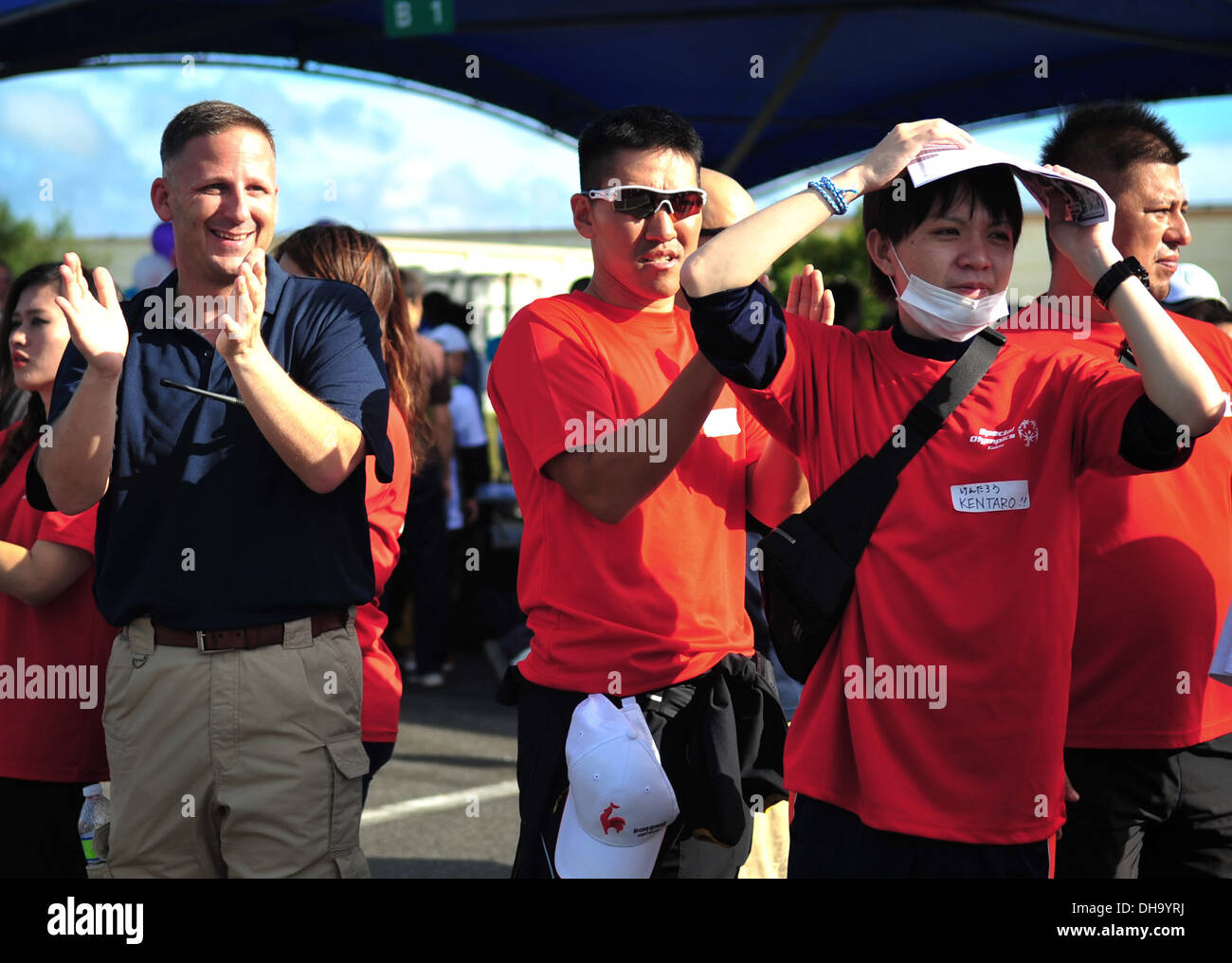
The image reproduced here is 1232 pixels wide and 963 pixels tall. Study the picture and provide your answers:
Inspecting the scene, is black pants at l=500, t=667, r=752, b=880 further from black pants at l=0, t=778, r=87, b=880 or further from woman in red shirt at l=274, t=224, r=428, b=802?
black pants at l=0, t=778, r=87, b=880

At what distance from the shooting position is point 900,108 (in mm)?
9844

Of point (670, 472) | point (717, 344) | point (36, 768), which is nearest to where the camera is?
point (717, 344)

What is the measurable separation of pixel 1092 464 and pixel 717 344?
2.61 ft

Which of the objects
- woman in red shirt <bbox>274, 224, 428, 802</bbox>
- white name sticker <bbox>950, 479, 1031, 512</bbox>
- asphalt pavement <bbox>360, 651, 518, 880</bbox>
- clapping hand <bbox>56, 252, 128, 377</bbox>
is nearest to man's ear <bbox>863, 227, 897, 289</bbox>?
white name sticker <bbox>950, 479, 1031, 512</bbox>

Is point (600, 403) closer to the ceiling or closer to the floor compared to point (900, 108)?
closer to the floor

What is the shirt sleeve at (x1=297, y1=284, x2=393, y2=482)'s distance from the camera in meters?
2.81

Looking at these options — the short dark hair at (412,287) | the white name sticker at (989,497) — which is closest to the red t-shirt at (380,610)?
the white name sticker at (989,497)

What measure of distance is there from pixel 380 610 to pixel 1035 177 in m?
1.98

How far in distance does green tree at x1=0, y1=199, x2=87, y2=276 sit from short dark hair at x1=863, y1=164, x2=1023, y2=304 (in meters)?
55.4

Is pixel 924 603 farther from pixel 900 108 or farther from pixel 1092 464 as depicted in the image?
pixel 900 108

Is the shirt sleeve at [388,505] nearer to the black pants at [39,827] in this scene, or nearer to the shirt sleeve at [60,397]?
the shirt sleeve at [60,397]

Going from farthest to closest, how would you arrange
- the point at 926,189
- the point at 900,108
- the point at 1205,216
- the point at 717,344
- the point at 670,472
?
the point at 1205,216 < the point at 900,108 < the point at 670,472 < the point at 926,189 < the point at 717,344
